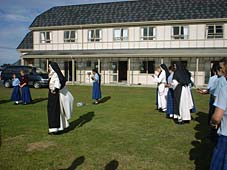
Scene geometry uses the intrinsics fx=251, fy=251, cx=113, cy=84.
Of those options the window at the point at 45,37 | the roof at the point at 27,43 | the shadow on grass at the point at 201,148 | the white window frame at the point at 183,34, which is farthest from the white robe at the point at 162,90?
the roof at the point at 27,43

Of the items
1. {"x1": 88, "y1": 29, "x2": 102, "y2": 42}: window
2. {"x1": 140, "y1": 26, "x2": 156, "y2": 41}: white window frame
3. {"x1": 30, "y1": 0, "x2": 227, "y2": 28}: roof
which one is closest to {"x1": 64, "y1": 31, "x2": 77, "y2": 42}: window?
{"x1": 30, "y1": 0, "x2": 227, "y2": 28}: roof

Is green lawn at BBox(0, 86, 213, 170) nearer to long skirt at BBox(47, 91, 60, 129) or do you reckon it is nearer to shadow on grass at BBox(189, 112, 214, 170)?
shadow on grass at BBox(189, 112, 214, 170)

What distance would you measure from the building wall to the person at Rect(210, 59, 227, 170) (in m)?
22.2

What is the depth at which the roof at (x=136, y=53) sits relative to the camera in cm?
2203

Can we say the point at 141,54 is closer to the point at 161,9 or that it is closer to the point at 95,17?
the point at 161,9

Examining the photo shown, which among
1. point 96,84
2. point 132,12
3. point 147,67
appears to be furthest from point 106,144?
point 132,12

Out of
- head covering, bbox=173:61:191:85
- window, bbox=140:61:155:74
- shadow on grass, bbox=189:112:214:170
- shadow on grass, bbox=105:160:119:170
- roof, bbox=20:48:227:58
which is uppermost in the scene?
roof, bbox=20:48:227:58

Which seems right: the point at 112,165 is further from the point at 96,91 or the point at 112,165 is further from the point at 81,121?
the point at 96,91

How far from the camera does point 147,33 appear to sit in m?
25.6

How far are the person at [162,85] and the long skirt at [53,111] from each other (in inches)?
189

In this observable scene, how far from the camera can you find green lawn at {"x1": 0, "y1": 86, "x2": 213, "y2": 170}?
16.6 feet

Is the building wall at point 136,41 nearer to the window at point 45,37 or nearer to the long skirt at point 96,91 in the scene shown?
the window at point 45,37

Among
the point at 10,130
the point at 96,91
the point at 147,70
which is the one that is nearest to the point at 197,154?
the point at 10,130

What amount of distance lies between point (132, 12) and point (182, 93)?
A: 20.8 metres
